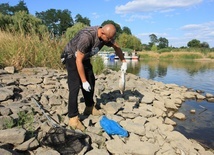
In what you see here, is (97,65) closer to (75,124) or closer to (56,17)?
(75,124)

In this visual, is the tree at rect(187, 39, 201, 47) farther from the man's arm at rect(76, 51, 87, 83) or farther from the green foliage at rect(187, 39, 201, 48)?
the man's arm at rect(76, 51, 87, 83)

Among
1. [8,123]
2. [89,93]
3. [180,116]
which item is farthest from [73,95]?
[180,116]

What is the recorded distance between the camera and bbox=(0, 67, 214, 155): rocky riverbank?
371 cm

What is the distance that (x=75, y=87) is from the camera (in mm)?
4430

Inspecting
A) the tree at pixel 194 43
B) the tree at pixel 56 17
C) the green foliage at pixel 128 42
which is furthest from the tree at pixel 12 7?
the tree at pixel 194 43

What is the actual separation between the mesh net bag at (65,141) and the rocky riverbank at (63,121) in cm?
2

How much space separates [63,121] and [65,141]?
101cm

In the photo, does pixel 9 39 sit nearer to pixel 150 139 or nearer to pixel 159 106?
pixel 159 106

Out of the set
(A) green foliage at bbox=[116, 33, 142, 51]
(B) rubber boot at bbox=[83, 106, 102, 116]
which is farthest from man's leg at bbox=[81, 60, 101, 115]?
(A) green foliage at bbox=[116, 33, 142, 51]

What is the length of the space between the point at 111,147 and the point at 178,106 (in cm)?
537

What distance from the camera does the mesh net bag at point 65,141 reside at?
12.1ft

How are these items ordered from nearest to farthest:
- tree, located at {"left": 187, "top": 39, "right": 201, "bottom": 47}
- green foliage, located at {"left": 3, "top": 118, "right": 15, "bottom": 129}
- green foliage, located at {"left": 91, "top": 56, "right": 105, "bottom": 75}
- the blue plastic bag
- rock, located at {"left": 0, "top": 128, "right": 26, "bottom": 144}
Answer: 1. rock, located at {"left": 0, "top": 128, "right": 26, "bottom": 144}
2. green foliage, located at {"left": 3, "top": 118, "right": 15, "bottom": 129}
3. the blue plastic bag
4. green foliage, located at {"left": 91, "top": 56, "right": 105, "bottom": 75}
5. tree, located at {"left": 187, "top": 39, "right": 201, "bottom": 47}

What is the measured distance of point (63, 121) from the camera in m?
4.80

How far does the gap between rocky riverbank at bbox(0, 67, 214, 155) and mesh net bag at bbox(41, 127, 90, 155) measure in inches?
0.6
